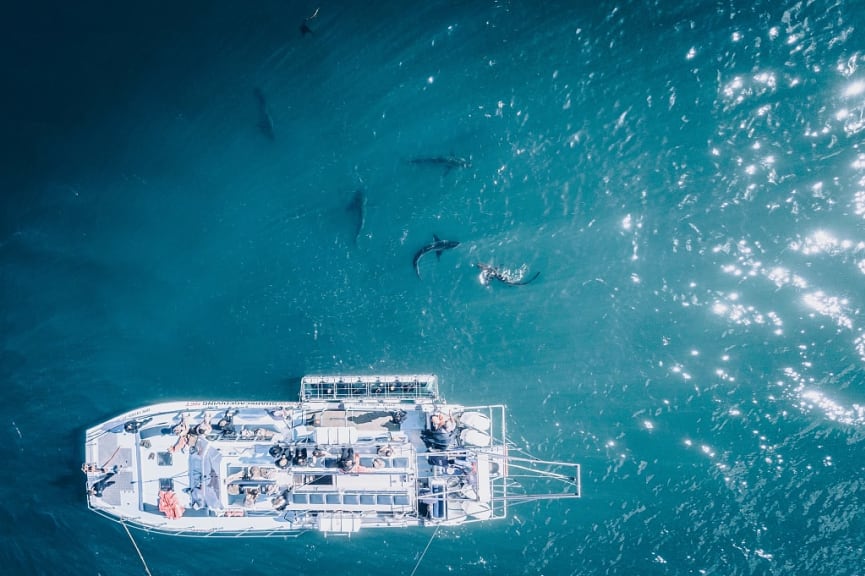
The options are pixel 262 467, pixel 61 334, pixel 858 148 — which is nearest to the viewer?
pixel 262 467

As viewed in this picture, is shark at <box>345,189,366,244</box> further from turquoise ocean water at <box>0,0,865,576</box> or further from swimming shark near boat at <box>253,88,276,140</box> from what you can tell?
swimming shark near boat at <box>253,88,276,140</box>

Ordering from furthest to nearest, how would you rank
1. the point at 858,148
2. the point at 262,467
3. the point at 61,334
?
the point at 61,334, the point at 858,148, the point at 262,467

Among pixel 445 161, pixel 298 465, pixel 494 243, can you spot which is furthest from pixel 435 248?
pixel 298 465

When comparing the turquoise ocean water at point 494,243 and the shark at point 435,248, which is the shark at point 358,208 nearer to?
the turquoise ocean water at point 494,243

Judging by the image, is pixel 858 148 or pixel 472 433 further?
pixel 858 148

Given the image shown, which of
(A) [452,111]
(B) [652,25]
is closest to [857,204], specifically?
(B) [652,25]

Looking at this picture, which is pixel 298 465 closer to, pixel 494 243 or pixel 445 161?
pixel 494 243

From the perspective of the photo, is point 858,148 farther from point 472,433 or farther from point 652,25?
point 472,433

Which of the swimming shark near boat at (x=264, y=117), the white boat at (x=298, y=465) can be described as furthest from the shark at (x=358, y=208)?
the white boat at (x=298, y=465)
